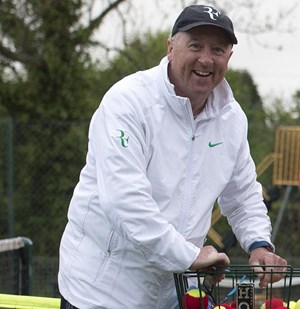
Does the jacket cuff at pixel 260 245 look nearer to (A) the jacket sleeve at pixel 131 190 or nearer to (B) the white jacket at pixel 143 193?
(B) the white jacket at pixel 143 193

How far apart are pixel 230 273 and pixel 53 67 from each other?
909cm

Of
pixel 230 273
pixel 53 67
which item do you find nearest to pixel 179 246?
pixel 230 273

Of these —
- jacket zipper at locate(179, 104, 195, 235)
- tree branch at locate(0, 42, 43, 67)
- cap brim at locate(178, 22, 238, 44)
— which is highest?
tree branch at locate(0, 42, 43, 67)

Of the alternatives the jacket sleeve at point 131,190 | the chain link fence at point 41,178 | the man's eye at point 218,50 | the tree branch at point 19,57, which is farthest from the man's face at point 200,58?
the tree branch at point 19,57

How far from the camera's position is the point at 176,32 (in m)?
3.20

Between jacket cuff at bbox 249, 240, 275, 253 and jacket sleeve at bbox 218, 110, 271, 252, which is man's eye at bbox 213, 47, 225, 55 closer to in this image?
jacket sleeve at bbox 218, 110, 271, 252

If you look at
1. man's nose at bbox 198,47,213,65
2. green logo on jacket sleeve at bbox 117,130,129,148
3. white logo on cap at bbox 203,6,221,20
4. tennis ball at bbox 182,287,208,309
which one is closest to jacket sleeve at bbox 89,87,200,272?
green logo on jacket sleeve at bbox 117,130,129,148

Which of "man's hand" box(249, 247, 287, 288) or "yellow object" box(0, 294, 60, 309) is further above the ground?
"man's hand" box(249, 247, 287, 288)

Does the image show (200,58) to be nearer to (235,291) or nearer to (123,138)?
(123,138)

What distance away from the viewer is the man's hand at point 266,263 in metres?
3.05

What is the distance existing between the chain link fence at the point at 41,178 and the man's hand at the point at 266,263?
735 cm

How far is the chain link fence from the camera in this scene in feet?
34.6

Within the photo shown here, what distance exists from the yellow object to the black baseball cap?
4.29 feet

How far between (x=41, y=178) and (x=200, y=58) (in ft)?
25.6
